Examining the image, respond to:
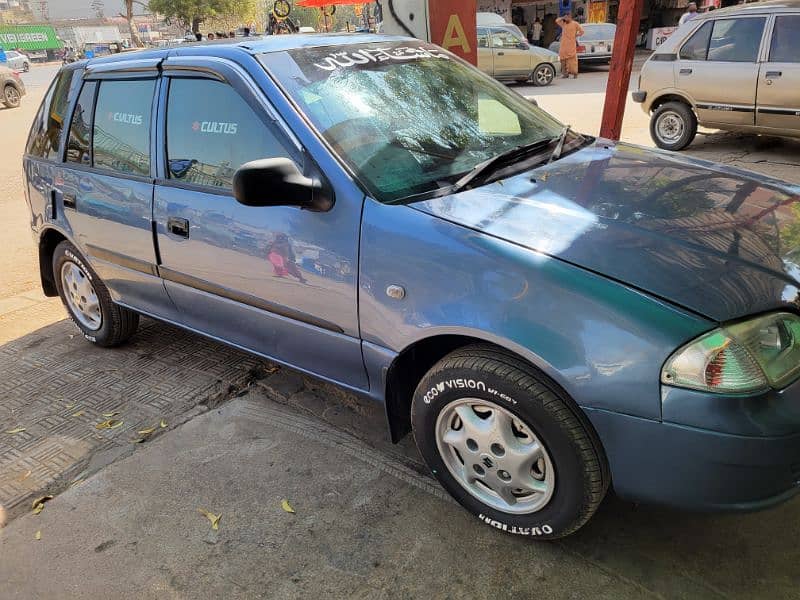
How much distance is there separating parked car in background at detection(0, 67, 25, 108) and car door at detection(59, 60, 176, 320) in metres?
17.5

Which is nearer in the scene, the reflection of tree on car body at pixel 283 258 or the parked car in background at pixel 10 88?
the reflection of tree on car body at pixel 283 258

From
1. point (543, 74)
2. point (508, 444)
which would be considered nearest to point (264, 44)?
point (508, 444)

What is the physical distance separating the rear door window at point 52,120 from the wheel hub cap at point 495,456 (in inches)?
118

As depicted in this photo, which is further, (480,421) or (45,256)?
(45,256)

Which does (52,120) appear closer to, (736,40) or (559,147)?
(559,147)

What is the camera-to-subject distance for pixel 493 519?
230cm

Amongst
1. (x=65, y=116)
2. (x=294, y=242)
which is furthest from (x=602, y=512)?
(x=65, y=116)

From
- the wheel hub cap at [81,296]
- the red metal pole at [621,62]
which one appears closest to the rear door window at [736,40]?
the red metal pole at [621,62]

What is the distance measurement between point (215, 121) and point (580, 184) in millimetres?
1631

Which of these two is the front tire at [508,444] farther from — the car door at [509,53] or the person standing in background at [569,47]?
the person standing in background at [569,47]

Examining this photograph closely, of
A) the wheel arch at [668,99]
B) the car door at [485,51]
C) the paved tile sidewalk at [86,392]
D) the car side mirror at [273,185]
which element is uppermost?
the car door at [485,51]

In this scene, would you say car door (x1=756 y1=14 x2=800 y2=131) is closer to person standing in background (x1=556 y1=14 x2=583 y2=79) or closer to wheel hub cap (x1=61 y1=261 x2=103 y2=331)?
wheel hub cap (x1=61 y1=261 x2=103 y2=331)

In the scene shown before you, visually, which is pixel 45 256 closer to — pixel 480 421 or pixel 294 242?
pixel 294 242

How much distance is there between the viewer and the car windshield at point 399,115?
8.11ft
